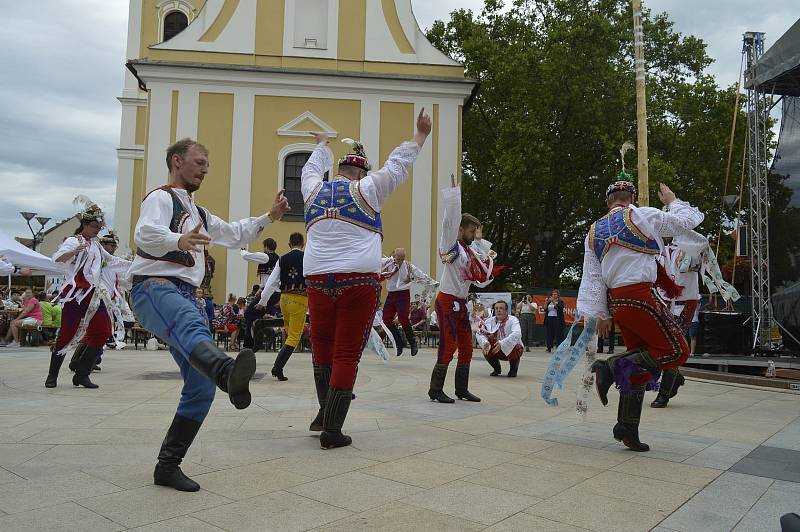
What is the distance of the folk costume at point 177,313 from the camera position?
3334 mm

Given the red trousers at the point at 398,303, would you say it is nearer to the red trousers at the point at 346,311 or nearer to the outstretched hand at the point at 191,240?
the red trousers at the point at 346,311

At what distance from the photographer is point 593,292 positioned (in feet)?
17.0

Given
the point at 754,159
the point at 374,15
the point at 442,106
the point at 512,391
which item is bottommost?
the point at 512,391

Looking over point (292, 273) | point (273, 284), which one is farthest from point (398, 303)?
point (292, 273)

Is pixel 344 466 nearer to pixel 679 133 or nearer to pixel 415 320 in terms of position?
pixel 415 320

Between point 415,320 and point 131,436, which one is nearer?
point 131,436

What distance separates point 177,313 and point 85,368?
4658 mm

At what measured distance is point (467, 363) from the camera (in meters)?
6.97

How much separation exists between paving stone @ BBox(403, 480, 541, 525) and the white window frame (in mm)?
31286

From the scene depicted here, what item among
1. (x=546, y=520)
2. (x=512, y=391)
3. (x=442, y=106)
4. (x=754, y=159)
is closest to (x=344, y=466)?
(x=546, y=520)

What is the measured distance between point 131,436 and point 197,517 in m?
1.93

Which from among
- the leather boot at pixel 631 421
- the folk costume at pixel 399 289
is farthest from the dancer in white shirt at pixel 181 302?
the folk costume at pixel 399 289

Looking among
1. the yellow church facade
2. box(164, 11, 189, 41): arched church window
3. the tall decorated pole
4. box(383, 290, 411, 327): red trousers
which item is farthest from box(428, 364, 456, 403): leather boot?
box(164, 11, 189, 41): arched church window

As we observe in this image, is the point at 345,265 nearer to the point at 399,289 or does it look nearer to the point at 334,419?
the point at 334,419
